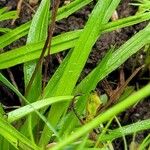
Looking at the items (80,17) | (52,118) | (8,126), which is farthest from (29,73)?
(80,17)

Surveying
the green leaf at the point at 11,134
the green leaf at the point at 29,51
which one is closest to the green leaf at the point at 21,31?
the green leaf at the point at 29,51

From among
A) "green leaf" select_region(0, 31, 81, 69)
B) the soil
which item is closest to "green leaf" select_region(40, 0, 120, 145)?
"green leaf" select_region(0, 31, 81, 69)

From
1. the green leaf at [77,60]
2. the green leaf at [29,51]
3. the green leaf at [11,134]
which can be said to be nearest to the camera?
the green leaf at [11,134]

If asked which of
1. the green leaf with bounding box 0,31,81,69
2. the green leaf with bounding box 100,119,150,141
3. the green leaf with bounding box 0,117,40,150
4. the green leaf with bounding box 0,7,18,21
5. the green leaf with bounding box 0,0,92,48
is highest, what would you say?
the green leaf with bounding box 0,7,18,21

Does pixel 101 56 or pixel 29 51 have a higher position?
pixel 29 51

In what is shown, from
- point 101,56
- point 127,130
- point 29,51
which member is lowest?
point 127,130

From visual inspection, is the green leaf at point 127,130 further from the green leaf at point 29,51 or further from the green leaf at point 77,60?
Answer: the green leaf at point 29,51

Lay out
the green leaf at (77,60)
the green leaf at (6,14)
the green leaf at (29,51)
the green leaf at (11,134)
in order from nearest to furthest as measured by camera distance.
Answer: the green leaf at (11,134) → the green leaf at (77,60) → the green leaf at (29,51) → the green leaf at (6,14)

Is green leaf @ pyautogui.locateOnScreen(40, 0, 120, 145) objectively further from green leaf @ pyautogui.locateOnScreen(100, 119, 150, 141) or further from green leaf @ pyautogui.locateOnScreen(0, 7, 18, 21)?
green leaf @ pyautogui.locateOnScreen(0, 7, 18, 21)

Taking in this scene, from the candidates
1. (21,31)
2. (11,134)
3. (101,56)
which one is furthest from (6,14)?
(11,134)

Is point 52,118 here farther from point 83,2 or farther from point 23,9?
point 23,9

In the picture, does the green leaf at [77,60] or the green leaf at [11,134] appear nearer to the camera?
the green leaf at [11,134]

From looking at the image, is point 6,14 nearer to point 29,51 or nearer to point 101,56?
point 29,51
